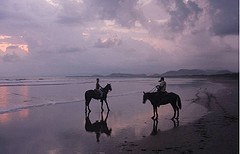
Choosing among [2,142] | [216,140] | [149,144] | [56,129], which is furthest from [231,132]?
[2,142]

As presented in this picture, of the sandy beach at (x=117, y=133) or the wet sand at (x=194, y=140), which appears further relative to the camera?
the sandy beach at (x=117, y=133)

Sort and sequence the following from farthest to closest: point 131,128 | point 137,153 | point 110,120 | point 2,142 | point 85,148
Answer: point 110,120 < point 131,128 < point 2,142 < point 85,148 < point 137,153

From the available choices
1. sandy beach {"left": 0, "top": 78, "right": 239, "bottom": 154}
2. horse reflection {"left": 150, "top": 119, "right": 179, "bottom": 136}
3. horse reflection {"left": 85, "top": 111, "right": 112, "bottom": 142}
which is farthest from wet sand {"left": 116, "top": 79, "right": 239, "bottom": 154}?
horse reflection {"left": 85, "top": 111, "right": 112, "bottom": 142}

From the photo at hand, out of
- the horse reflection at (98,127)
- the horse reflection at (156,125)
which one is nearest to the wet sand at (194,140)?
the horse reflection at (156,125)

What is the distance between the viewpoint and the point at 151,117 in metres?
17.5

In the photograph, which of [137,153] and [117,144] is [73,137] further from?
[137,153]

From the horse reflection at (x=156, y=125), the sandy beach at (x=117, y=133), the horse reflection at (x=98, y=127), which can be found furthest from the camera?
the horse reflection at (x=98, y=127)

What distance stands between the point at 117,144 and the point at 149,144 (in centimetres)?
111

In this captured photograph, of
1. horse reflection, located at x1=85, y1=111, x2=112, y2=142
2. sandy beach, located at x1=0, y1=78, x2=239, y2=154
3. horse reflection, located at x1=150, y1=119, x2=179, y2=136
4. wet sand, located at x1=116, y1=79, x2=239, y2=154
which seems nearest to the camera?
wet sand, located at x1=116, y1=79, x2=239, y2=154

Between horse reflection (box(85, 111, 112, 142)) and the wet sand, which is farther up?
the wet sand

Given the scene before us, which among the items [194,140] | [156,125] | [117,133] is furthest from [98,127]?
[194,140]

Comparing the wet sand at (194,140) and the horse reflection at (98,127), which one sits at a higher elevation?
the wet sand at (194,140)

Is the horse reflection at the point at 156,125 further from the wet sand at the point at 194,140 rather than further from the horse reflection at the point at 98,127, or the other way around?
the horse reflection at the point at 98,127

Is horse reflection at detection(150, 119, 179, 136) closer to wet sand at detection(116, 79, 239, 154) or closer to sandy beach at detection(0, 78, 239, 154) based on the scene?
sandy beach at detection(0, 78, 239, 154)
